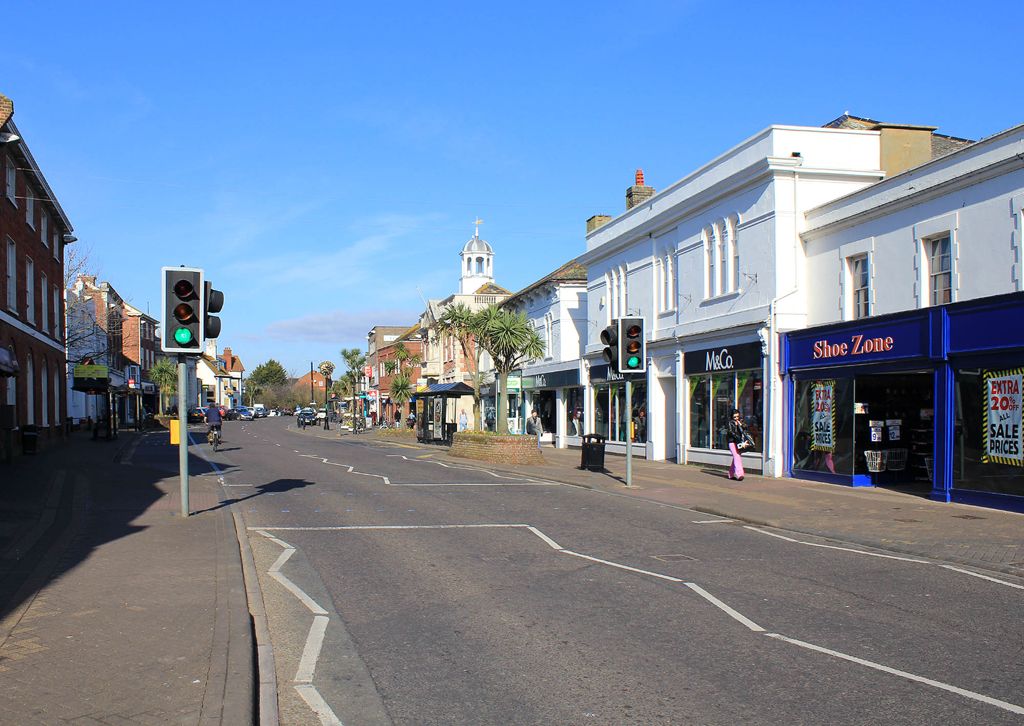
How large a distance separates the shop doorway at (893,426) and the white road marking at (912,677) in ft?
45.7

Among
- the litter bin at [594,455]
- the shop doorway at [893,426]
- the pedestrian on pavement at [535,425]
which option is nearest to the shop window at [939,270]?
the shop doorway at [893,426]

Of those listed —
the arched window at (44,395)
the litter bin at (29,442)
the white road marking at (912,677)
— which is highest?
the arched window at (44,395)

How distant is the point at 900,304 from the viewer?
18.9 metres

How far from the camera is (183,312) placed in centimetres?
1251

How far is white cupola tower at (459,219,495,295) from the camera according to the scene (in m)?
69.5

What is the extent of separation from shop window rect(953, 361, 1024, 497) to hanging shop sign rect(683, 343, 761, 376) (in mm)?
6471

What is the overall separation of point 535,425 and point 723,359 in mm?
15650

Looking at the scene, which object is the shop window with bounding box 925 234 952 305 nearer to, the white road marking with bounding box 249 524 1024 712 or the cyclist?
the white road marking with bounding box 249 524 1024 712

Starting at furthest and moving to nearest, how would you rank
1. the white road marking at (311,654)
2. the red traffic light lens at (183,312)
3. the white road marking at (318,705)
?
the red traffic light lens at (183,312), the white road marking at (311,654), the white road marking at (318,705)

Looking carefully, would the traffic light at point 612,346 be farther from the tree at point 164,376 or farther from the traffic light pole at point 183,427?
the tree at point 164,376

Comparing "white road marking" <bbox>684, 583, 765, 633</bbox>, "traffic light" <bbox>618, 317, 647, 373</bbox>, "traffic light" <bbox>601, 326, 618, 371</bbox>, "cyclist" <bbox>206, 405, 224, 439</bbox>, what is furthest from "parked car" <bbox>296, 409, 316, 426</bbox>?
"white road marking" <bbox>684, 583, 765, 633</bbox>

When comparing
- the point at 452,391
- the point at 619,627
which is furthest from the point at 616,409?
the point at 619,627

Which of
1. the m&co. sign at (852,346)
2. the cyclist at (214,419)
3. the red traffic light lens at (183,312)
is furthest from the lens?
the cyclist at (214,419)

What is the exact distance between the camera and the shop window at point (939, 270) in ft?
58.5
